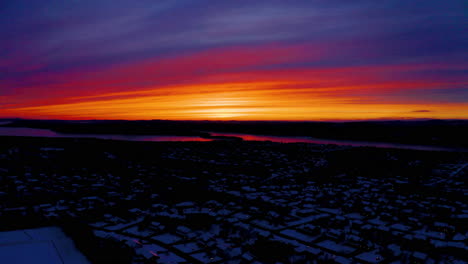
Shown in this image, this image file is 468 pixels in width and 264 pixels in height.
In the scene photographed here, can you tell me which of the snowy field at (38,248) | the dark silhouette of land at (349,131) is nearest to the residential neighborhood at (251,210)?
the snowy field at (38,248)

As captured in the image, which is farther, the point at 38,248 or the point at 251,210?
the point at 251,210

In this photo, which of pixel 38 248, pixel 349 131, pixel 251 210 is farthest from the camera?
pixel 349 131

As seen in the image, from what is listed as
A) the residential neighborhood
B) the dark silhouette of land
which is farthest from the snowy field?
the dark silhouette of land

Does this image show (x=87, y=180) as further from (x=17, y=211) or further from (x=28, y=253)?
(x=28, y=253)

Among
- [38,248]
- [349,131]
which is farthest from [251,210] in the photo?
[349,131]

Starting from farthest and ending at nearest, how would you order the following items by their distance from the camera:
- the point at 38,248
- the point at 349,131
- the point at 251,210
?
the point at 349,131, the point at 251,210, the point at 38,248

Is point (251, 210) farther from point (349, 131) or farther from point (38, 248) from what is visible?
point (349, 131)

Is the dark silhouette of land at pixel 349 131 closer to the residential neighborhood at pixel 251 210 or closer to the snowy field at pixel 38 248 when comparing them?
the residential neighborhood at pixel 251 210

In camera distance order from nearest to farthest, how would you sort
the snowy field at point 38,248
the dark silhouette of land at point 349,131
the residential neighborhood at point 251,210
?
1. the snowy field at point 38,248
2. the residential neighborhood at point 251,210
3. the dark silhouette of land at point 349,131
